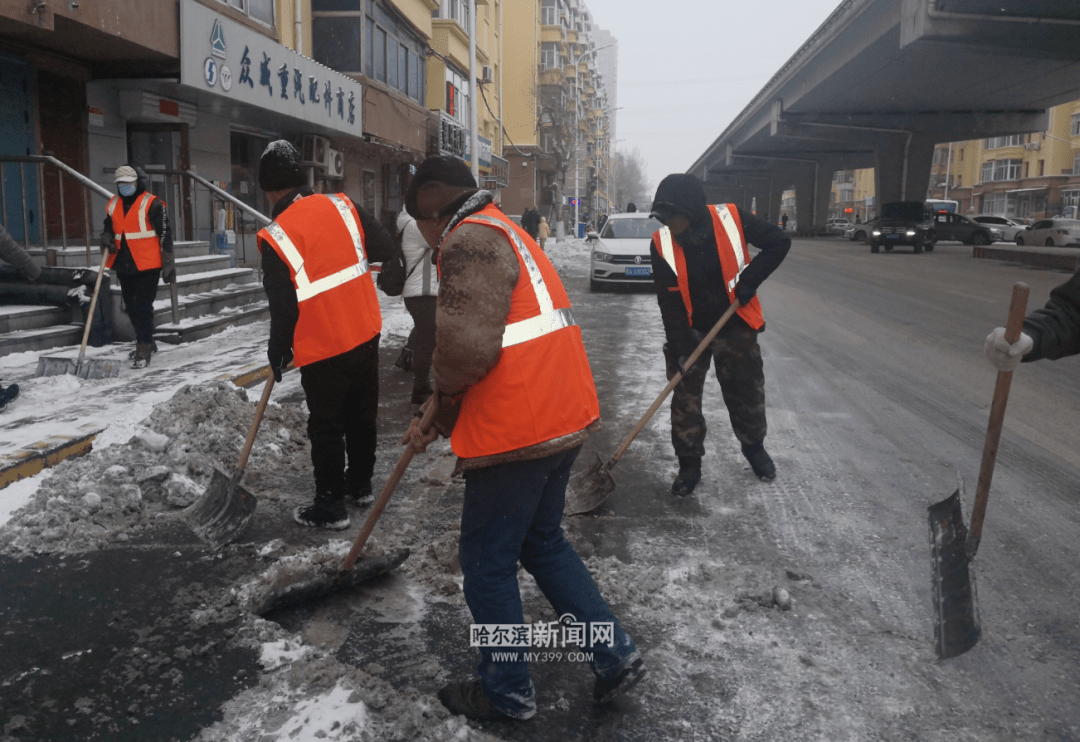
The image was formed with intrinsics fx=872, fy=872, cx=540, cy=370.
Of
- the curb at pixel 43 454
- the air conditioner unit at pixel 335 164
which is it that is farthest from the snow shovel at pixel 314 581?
the air conditioner unit at pixel 335 164

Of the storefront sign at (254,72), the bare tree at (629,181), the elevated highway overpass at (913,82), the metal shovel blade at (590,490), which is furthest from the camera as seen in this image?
the bare tree at (629,181)

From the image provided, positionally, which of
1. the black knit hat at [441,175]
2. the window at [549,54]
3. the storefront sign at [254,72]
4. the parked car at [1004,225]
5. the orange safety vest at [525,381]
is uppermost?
the window at [549,54]

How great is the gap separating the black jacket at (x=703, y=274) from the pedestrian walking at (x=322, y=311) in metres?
1.62

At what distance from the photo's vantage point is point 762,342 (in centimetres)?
1027

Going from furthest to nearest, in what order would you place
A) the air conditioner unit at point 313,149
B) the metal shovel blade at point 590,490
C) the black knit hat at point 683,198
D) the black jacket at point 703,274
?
1. the air conditioner unit at point 313,149
2. the black jacket at point 703,274
3. the black knit hat at point 683,198
4. the metal shovel blade at point 590,490

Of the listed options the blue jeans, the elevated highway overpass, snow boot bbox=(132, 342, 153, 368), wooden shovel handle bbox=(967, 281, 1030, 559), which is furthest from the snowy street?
the elevated highway overpass

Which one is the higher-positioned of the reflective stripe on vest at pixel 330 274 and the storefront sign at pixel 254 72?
the storefront sign at pixel 254 72

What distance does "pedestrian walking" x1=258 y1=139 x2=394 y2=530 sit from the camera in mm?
4199

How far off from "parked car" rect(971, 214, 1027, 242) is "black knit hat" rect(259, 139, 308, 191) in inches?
1720

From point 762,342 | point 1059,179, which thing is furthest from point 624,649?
point 1059,179

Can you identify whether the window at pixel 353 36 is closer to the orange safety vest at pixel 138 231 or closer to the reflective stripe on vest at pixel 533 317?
the orange safety vest at pixel 138 231

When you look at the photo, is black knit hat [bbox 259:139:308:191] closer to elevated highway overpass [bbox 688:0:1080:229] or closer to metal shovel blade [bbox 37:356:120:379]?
metal shovel blade [bbox 37:356:120:379]

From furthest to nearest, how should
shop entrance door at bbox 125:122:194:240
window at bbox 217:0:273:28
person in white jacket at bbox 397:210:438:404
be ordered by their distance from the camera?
window at bbox 217:0:273:28 → shop entrance door at bbox 125:122:194:240 → person in white jacket at bbox 397:210:438:404

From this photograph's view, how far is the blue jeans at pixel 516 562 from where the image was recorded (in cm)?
258
